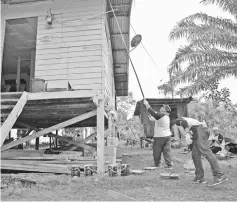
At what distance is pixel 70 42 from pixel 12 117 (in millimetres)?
3075

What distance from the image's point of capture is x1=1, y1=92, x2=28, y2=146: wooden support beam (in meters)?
6.24

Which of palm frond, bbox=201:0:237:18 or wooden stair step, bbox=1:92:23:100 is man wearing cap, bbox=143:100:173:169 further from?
palm frond, bbox=201:0:237:18

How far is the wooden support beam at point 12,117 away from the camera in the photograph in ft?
20.5

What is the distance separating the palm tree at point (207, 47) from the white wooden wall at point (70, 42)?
4503 millimetres

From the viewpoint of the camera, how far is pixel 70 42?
8180 mm

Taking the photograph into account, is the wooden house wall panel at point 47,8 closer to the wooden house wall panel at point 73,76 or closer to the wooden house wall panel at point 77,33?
the wooden house wall panel at point 77,33

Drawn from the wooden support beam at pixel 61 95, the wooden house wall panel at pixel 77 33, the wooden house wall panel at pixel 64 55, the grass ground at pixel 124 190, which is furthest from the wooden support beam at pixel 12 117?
the wooden house wall panel at pixel 77 33

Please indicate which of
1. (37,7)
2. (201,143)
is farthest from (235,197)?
(37,7)

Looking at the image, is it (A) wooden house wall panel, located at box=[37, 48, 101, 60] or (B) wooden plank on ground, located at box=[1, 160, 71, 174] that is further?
(A) wooden house wall panel, located at box=[37, 48, 101, 60]

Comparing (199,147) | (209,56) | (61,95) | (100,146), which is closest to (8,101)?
(61,95)

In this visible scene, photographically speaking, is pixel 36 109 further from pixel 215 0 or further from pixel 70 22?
pixel 215 0

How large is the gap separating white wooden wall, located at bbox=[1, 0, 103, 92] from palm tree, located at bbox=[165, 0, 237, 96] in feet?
14.8

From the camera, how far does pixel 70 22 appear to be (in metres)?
8.27

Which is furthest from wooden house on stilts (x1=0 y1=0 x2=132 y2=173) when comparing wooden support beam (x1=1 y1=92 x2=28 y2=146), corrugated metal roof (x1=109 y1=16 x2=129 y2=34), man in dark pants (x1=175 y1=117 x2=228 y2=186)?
man in dark pants (x1=175 y1=117 x2=228 y2=186)
